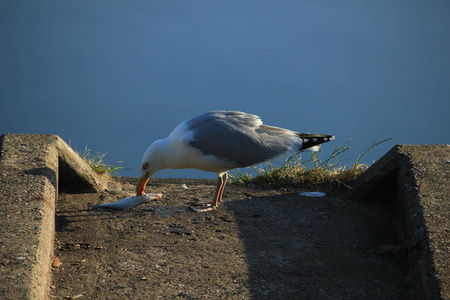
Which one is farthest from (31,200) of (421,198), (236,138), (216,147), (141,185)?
(421,198)

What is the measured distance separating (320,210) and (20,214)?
236cm

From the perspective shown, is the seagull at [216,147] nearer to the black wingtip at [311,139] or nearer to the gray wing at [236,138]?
the gray wing at [236,138]

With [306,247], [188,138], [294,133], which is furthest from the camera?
[294,133]

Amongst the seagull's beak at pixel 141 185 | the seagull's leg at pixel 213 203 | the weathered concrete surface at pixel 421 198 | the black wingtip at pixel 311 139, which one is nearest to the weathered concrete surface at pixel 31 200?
the seagull's beak at pixel 141 185

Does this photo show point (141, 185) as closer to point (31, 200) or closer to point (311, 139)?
point (31, 200)

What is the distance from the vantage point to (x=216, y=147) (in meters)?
4.62

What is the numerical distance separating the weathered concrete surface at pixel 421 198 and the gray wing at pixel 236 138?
0.82 metres

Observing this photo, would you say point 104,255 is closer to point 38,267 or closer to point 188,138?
point 38,267

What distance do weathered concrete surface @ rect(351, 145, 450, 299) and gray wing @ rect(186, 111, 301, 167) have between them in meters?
0.82

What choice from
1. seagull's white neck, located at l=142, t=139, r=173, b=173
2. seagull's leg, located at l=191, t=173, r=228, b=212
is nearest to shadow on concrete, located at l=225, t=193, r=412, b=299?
seagull's leg, located at l=191, t=173, r=228, b=212

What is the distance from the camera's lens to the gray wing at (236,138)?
4617 mm

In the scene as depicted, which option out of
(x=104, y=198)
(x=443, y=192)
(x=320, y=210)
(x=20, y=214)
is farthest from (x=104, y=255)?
(x=443, y=192)

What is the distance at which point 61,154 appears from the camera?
487 centimetres

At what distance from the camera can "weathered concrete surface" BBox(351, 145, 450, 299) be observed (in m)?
3.10
